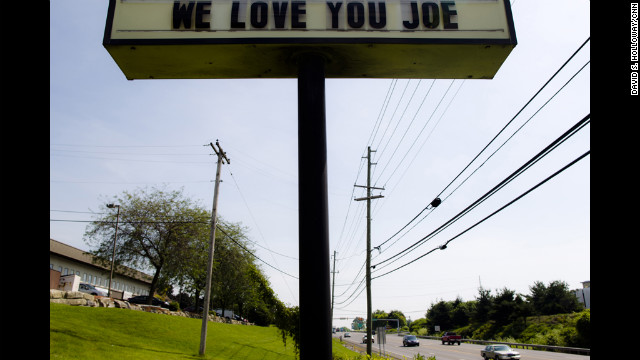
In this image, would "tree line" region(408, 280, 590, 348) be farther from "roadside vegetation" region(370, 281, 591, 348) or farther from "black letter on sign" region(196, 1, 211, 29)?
"black letter on sign" region(196, 1, 211, 29)

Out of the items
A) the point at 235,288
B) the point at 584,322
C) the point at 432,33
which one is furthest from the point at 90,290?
the point at 432,33

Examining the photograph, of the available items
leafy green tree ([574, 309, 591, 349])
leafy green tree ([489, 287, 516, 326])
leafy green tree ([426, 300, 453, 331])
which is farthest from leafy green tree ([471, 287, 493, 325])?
leafy green tree ([574, 309, 591, 349])

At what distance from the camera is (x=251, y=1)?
497 centimetres

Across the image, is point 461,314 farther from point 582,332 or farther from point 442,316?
point 582,332

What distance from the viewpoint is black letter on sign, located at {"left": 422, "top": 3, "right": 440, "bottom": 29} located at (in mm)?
4816

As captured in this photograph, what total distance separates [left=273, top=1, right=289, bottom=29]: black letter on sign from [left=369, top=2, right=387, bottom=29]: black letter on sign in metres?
0.99

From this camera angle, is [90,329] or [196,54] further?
[90,329]

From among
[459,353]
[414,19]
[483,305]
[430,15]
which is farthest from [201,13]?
[483,305]

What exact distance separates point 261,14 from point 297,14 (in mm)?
421

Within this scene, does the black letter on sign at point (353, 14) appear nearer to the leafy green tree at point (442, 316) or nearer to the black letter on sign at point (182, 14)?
the black letter on sign at point (182, 14)

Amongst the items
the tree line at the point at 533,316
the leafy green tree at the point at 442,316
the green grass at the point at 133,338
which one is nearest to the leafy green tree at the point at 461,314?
the leafy green tree at the point at 442,316

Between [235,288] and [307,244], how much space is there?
57.2 metres

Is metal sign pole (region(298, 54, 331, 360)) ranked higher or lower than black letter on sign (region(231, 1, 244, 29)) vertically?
lower
